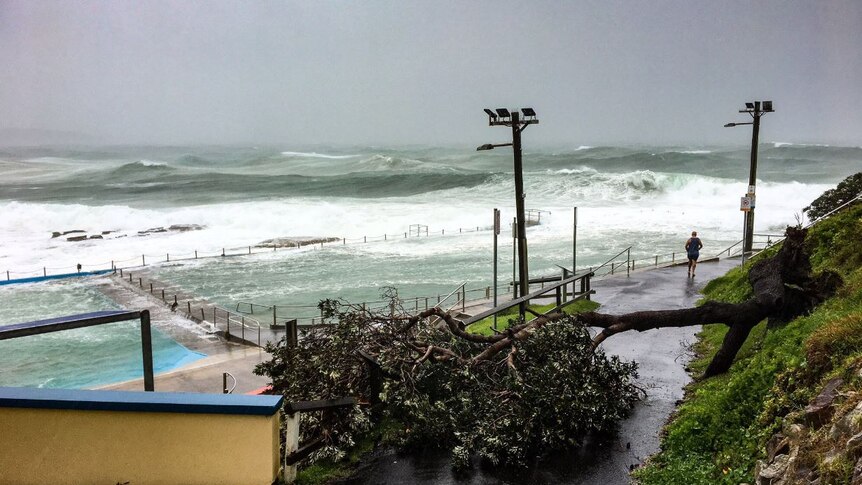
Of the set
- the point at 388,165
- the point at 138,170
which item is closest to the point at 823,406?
the point at 388,165

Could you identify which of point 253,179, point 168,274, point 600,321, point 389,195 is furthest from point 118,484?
point 253,179

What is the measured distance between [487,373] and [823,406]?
3559 mm

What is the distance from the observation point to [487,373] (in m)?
7.43

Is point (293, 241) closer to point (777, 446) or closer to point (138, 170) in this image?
point (777, 446)

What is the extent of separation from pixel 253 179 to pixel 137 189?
18588 mm

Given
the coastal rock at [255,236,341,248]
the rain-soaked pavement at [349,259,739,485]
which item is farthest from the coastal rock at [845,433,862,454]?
the coastal rock at [255,236,341,248]

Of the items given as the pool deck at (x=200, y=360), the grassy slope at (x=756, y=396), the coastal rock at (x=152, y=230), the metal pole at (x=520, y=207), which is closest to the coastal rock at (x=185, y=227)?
the coastal rock at (x=152, y=230)

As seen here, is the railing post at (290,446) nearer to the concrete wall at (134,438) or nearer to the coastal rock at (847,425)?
the concrete wall at (134,438)

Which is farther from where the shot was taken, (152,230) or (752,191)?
(152,230)

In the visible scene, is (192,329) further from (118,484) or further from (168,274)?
(118,484)

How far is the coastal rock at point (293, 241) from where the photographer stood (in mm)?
42812

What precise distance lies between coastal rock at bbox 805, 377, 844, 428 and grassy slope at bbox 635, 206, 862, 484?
0.62ft

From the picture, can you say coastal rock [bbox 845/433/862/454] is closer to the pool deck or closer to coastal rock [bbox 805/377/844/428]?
coastal rock [bbox 805/377/844/428]

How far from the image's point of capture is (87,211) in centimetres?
6519
